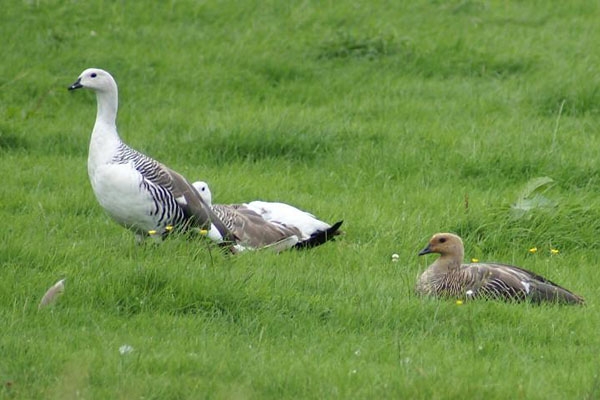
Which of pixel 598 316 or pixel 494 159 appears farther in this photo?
pixel 494 159

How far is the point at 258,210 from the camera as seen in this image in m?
9.94

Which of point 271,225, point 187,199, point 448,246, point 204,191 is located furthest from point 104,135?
point 448,246

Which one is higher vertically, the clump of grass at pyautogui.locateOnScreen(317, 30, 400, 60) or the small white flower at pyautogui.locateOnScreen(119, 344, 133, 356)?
the small white flower at pyautogui.locateOnScreen(119, 344, 133, 356)

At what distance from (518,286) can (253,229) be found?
2.38m

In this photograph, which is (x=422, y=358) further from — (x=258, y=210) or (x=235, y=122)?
(x=235, y=122)

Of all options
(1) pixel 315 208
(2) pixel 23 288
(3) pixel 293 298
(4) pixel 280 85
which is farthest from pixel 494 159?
(2) pixel 23 288

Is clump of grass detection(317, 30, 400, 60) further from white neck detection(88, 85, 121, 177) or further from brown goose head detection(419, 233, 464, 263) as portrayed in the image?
brown goose head detection(419, 233, 464, 263)

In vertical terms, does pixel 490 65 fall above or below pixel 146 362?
below

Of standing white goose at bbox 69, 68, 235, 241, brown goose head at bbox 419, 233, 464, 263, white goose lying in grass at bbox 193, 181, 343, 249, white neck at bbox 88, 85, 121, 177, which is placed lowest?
white goose lying in grass at bbox 193, 181, 343, 249

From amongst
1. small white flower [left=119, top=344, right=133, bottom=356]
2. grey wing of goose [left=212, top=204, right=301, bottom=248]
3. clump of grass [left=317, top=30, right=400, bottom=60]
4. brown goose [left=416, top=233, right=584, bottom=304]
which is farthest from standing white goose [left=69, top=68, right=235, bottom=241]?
clump of grass [left=317, top=30, right=400, bottom=60]

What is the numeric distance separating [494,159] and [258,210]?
8.61ft

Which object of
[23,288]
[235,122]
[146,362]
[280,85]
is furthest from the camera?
[280,85]

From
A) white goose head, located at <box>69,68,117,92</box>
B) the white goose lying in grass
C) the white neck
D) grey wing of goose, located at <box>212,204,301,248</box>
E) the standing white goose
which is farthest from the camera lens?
white goose head, located at <box>69,68,117,92</box>

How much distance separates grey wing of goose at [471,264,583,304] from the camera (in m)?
7.95
